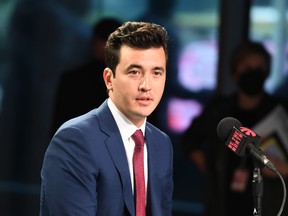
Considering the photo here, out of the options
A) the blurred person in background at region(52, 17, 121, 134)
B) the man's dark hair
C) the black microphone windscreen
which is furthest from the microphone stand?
the blurred person in background at region(52, 17, 121, 134)

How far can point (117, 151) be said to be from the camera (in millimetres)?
2852

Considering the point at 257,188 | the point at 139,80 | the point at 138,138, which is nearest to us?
the point at 257,188

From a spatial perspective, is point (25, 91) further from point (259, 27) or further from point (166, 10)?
point (259, 27)

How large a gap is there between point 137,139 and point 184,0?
3.57 meters

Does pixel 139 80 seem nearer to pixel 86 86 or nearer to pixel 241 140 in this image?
pixel 241 140

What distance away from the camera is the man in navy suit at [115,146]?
108 inches

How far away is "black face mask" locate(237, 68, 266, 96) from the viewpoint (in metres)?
5.14

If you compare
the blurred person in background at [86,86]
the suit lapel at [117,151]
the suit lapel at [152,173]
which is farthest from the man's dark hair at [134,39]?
the blurred person in background at [86,86]

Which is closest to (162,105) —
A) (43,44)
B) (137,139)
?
(43,44)

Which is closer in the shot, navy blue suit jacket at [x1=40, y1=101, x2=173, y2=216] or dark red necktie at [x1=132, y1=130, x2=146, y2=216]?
navy blue suit jacket at [x1=40, y1=101, x2=173, y2=216]

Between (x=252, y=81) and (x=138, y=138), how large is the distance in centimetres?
231

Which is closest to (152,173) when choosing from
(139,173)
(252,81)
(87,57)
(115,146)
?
(139,173)

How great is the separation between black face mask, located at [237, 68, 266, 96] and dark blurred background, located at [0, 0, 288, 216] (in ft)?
3.11

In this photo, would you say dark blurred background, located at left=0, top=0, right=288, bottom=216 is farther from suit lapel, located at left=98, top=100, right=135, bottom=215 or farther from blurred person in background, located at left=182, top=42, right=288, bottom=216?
suit lapel, located at left=98, top=100, right=135, bottom=215
